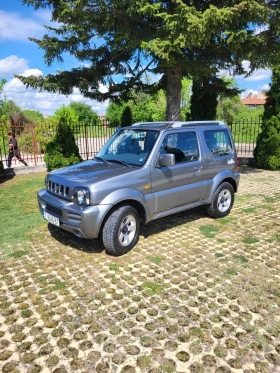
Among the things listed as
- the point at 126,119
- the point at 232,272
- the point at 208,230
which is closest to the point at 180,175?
the point at 208,230

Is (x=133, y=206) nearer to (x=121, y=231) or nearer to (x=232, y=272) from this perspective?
(x=121, y=231)

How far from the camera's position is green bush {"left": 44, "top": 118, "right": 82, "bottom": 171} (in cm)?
1072

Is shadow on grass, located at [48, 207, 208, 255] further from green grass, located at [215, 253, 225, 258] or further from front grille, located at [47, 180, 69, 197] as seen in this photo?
green grass, located at [215, 253, 225, 258]

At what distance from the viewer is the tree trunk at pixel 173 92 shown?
9.77m

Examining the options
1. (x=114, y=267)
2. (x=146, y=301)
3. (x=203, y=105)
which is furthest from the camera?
(x=203, y=105)

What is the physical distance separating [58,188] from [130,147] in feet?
4.65

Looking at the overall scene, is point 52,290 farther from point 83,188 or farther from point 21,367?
point 83,188

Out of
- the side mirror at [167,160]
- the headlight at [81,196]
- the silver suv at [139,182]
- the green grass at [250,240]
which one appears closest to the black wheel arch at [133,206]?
the silver suv at [139,182]

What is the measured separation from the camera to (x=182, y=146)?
16.4ft

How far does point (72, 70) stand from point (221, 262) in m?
8.90

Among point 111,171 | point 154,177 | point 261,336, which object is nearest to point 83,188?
point 111,171

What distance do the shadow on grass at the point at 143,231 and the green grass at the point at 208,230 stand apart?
0.40m

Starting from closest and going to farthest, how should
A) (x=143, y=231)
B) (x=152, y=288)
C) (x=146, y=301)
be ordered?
1. (x=146, y=301)
2. (x=152, y=288)
3. (x=143, y=231)

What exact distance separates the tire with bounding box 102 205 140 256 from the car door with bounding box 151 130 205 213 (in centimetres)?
49
